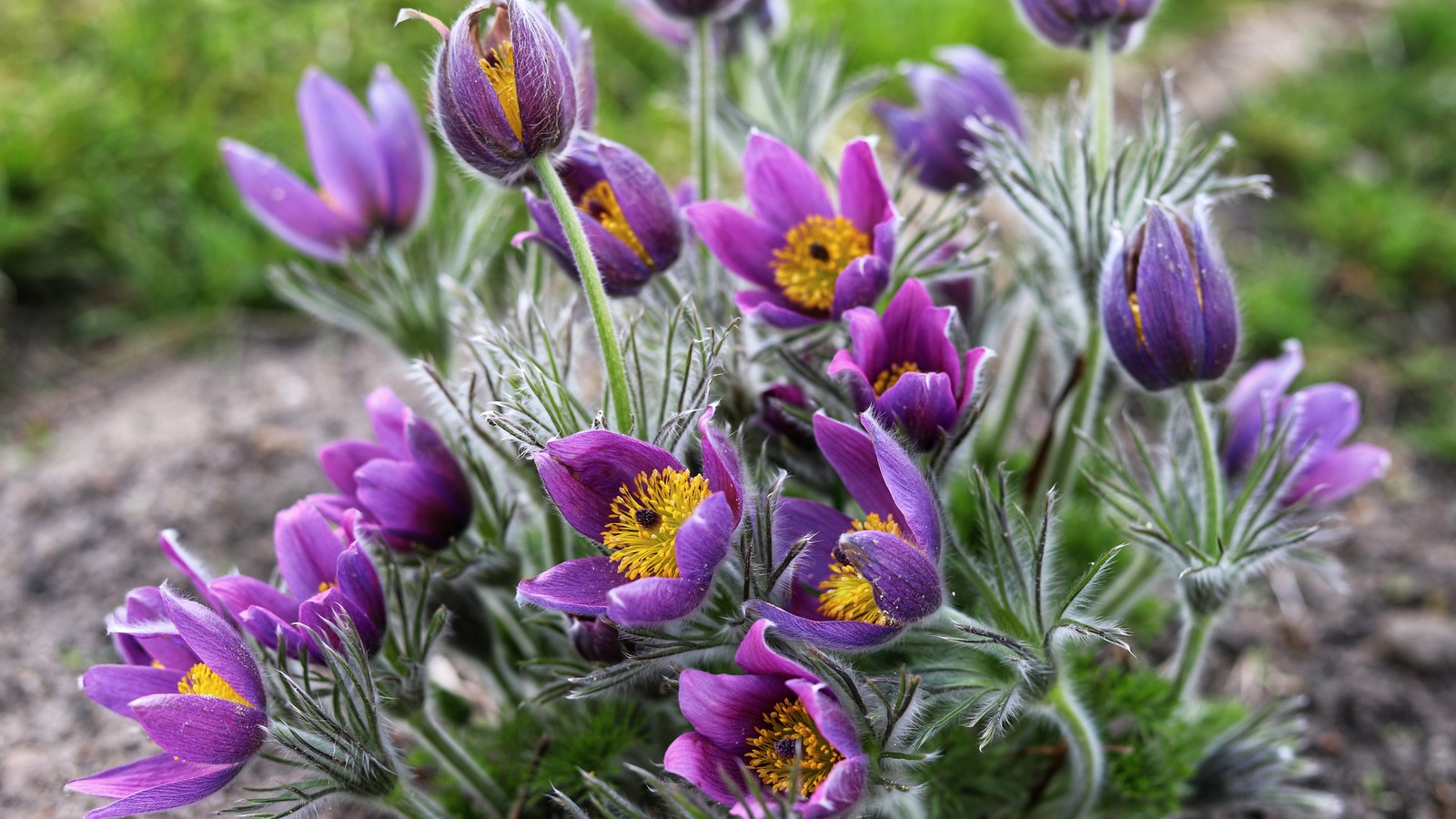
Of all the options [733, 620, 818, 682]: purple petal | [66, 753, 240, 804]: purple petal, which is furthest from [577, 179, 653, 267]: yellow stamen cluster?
[66, 753, 240, 804]: purple petal

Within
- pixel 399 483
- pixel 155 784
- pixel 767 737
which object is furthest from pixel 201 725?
pixel 767 737

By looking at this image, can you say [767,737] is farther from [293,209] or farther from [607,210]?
[293,209]

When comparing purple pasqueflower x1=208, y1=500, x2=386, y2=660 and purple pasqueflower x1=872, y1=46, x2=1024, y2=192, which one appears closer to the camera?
purple pasqueflower x1=208, y1=500, x2=386, y2=660

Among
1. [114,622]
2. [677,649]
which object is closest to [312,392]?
[114,622]

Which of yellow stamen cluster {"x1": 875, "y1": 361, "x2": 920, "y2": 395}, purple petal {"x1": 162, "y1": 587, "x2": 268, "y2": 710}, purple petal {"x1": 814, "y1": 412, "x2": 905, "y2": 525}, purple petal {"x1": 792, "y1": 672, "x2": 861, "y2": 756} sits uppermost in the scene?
yellow stamen cluster {"x1": 875, "y1": 361, "x2": 920, "y2": 395}

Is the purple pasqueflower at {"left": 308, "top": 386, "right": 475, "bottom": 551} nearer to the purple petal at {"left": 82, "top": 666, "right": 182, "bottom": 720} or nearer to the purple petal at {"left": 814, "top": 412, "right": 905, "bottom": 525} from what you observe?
the purple petal at {"left": 82, "top": 666, "right": 182, "bottom": 720}
